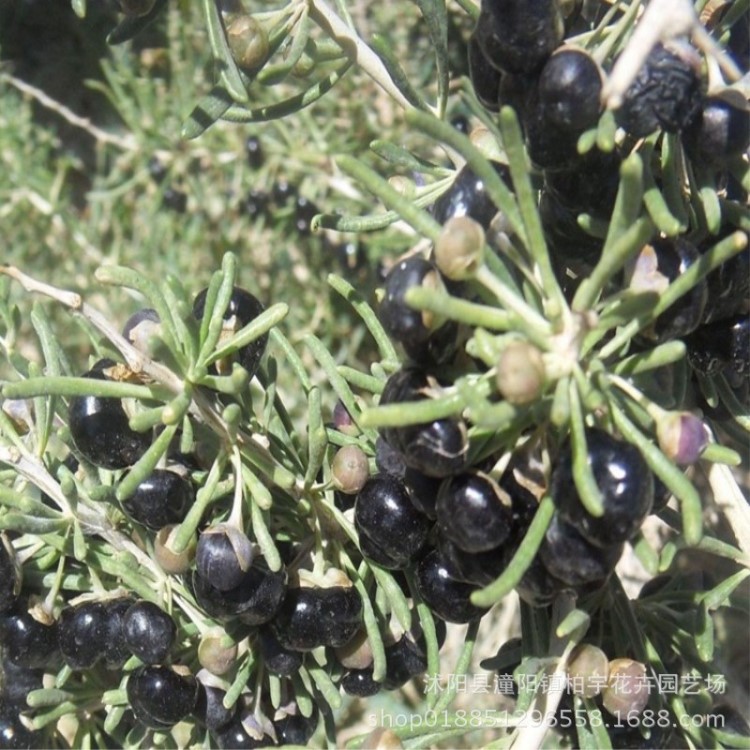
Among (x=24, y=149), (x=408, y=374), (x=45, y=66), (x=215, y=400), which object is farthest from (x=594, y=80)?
(x=45, y=66)

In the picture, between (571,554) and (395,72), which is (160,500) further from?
(395,72)

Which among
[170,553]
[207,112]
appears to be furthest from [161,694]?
[207,112]

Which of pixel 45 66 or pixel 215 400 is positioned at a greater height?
pixel 215 400

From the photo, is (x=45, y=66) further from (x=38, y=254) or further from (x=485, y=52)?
(x=485, y=52)

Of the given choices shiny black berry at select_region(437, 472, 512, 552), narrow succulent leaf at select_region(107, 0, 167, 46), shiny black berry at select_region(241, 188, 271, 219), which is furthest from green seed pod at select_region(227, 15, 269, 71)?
shiny black berry at select_region(241, 188, 271, 219)

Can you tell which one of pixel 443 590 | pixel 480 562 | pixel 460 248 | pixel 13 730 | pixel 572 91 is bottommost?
pixel 13 730

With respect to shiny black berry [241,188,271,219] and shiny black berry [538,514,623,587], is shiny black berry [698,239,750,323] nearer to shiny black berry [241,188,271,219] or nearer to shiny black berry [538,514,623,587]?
shiny black berry [538,514,623,587]

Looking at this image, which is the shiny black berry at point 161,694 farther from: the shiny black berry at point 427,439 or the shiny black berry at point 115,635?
the shiny black berry at point 427,439
